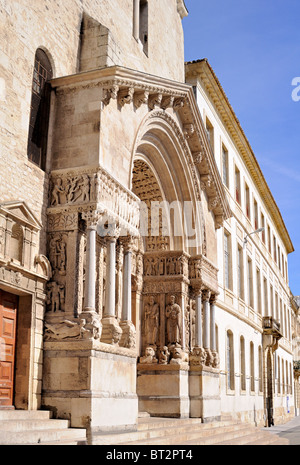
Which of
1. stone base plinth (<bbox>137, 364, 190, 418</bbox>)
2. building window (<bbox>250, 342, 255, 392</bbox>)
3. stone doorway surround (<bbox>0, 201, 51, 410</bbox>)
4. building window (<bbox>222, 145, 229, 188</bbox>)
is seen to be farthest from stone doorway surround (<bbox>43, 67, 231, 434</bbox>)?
building window (<bbox>250, 342, 255, 392</bbox>)

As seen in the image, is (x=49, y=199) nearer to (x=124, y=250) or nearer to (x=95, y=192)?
→ (x=95, y=192)

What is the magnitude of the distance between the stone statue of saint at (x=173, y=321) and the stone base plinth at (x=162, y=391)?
0.82 meters

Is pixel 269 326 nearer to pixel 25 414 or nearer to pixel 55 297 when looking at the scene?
pixel 55 297

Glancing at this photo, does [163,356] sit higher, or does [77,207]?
[77,207]

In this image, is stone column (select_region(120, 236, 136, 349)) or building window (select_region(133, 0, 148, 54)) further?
building window (select_region(133, 0, 148, 54))

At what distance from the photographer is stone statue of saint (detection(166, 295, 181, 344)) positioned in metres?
17.1

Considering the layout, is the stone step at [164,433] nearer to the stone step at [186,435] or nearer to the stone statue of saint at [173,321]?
the stone step at [186,435]

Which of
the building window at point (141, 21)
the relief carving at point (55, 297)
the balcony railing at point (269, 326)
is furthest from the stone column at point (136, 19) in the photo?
the balcony railing at point (269, 326)

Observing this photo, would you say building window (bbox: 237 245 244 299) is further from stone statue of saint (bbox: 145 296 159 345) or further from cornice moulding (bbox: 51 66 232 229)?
stone statue of saint (bbox: 145 296 159 345)

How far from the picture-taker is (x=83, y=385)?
10.7 m

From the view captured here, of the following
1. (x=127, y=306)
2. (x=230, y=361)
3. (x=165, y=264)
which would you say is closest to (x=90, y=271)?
(x=127, y=306)

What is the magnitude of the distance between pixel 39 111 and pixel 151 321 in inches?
295

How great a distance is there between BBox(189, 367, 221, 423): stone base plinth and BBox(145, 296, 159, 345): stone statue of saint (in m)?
1.49

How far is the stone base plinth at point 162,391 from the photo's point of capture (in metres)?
16.3
